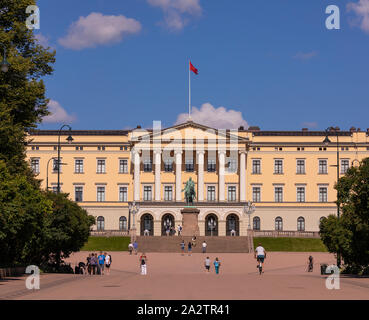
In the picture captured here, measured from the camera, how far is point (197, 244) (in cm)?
7631

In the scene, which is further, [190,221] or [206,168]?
[206,168]

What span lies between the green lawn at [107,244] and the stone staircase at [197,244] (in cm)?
286

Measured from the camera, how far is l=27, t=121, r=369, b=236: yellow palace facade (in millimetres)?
100812

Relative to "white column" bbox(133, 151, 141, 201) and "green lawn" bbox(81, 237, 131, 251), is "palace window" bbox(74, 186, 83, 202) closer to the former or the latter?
"white column" bbox(133, 151, 141, 201)

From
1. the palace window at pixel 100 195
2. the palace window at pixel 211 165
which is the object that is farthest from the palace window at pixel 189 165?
the palace window at pixel 100 195

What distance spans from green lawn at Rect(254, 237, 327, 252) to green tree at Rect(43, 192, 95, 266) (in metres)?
35.0

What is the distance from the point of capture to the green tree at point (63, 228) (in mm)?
43125

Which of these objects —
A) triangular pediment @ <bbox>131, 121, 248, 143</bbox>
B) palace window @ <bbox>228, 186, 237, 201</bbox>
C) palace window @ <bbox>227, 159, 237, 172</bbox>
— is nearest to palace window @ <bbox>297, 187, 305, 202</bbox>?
palace window @ <bbox>228, 186, 237, 201</bbox>

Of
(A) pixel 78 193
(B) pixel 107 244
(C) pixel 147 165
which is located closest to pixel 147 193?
(C) pixel 147 165

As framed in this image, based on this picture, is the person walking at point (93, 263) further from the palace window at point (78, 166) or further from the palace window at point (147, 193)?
the palace window at point (78, 166)

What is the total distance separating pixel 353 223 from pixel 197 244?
3957 cm

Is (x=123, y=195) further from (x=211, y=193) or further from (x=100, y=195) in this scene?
(x=211, y=193)
